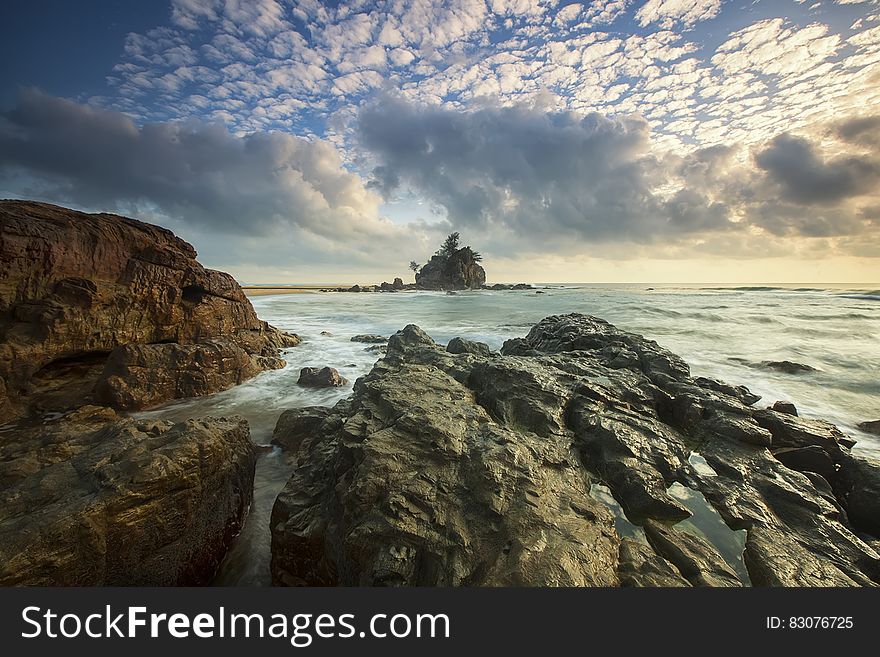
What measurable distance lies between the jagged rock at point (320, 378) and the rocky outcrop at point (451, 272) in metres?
76.3

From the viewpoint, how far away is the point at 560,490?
10.3 feet

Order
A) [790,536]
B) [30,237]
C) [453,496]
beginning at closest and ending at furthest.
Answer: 1. [453,496]
2. [790,536]
3. [30,237]

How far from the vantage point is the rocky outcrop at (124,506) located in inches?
101

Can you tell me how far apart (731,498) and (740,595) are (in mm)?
1722

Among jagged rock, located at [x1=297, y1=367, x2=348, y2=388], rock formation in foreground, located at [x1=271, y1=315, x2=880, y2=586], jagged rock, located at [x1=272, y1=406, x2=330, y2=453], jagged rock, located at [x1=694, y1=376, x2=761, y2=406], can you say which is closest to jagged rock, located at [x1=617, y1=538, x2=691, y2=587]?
rock formation in foreground, located at [x1=271, y1=315, x2=880, y2=586]

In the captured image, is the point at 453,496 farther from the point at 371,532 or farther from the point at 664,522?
the point at 664,522

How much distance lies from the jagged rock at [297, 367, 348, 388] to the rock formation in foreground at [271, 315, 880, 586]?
3583mm

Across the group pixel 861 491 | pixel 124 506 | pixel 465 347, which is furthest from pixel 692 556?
pixel 465 347

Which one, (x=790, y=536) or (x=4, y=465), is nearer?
(x=790, y=536)

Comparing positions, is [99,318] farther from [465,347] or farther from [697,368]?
[697,368]

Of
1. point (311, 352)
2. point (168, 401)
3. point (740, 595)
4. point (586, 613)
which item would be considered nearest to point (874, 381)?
point (740, 595)

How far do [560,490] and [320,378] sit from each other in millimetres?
7798

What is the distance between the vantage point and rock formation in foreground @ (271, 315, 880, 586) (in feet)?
8.31

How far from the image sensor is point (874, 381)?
34.0 ft
